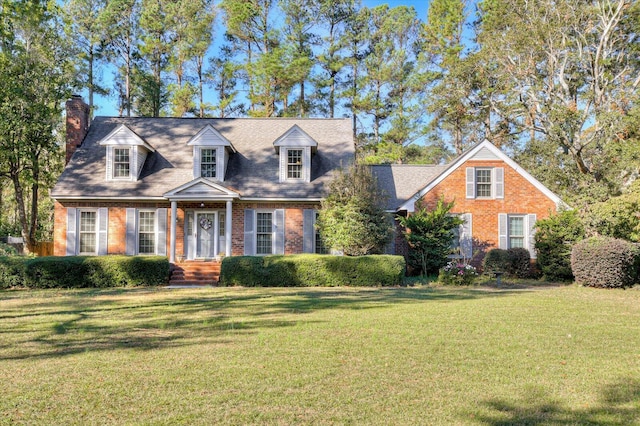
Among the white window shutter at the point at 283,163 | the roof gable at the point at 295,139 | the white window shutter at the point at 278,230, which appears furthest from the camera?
the white window shutter at the point at 283,163

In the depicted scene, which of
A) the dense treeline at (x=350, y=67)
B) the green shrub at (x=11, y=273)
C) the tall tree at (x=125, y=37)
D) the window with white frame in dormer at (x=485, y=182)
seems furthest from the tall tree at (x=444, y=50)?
the green shrub at (x=11, y=273)

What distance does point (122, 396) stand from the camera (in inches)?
192

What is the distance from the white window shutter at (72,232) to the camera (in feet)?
65.1

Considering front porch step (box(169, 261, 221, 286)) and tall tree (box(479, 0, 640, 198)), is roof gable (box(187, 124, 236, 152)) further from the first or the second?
tall tree (box(479, 0, 640, 198))

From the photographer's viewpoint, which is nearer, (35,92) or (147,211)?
(147,211)

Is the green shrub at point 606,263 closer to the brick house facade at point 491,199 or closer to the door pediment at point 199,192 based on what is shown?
the brick house facade at point 491,199

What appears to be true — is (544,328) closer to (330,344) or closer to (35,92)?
(330,344)

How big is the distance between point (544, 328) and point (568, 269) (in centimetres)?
1113

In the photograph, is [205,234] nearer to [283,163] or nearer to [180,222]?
[180,222]

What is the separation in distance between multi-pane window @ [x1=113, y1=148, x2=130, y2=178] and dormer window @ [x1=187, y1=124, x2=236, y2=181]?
279 cm

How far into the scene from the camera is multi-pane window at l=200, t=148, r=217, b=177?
68.2 ft

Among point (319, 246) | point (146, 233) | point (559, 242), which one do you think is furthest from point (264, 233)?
point (559, 242)

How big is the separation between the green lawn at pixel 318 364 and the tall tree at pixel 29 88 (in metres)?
14.7

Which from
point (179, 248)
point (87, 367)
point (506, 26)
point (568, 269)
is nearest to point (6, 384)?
point (87, 367)
